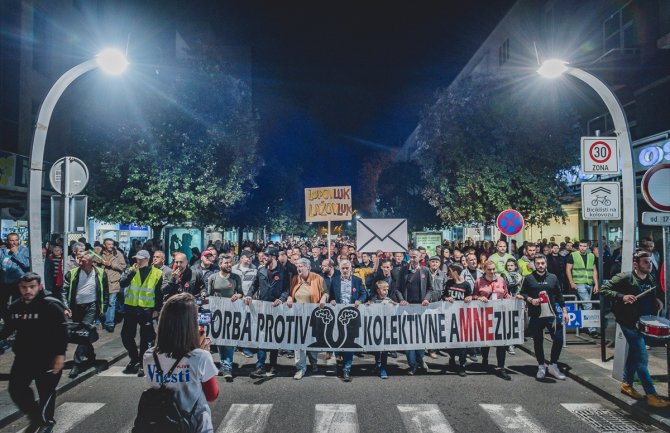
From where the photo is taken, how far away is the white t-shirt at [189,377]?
3.16 metres

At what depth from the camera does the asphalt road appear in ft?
18.5

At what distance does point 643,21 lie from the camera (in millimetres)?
19672

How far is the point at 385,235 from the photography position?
11.1 metres

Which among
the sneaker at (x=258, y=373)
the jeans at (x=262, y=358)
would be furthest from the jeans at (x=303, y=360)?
the sneaker at (x=258, y=373)

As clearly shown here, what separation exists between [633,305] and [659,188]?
161 cm

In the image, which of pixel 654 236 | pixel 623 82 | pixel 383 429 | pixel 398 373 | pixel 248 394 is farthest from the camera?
pixel 623 82

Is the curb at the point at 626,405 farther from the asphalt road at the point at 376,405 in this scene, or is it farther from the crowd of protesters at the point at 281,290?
the crowd of protesters at the point at 281,290

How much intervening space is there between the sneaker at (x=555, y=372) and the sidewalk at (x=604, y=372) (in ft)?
0.76

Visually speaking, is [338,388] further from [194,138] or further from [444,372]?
[194,138]

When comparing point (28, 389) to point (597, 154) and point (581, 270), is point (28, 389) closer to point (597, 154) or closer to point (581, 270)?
→ point (597, 154)

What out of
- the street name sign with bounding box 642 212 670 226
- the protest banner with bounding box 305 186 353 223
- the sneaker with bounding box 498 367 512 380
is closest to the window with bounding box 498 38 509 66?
the protest banner with bounding box 305 186 353 223

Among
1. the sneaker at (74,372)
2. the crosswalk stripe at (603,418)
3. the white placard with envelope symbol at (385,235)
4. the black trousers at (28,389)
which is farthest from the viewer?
the white placard with envelope symbol at (385,235)

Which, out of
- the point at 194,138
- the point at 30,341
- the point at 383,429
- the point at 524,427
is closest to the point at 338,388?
the point at 383,429

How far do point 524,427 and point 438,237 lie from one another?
1955cm
